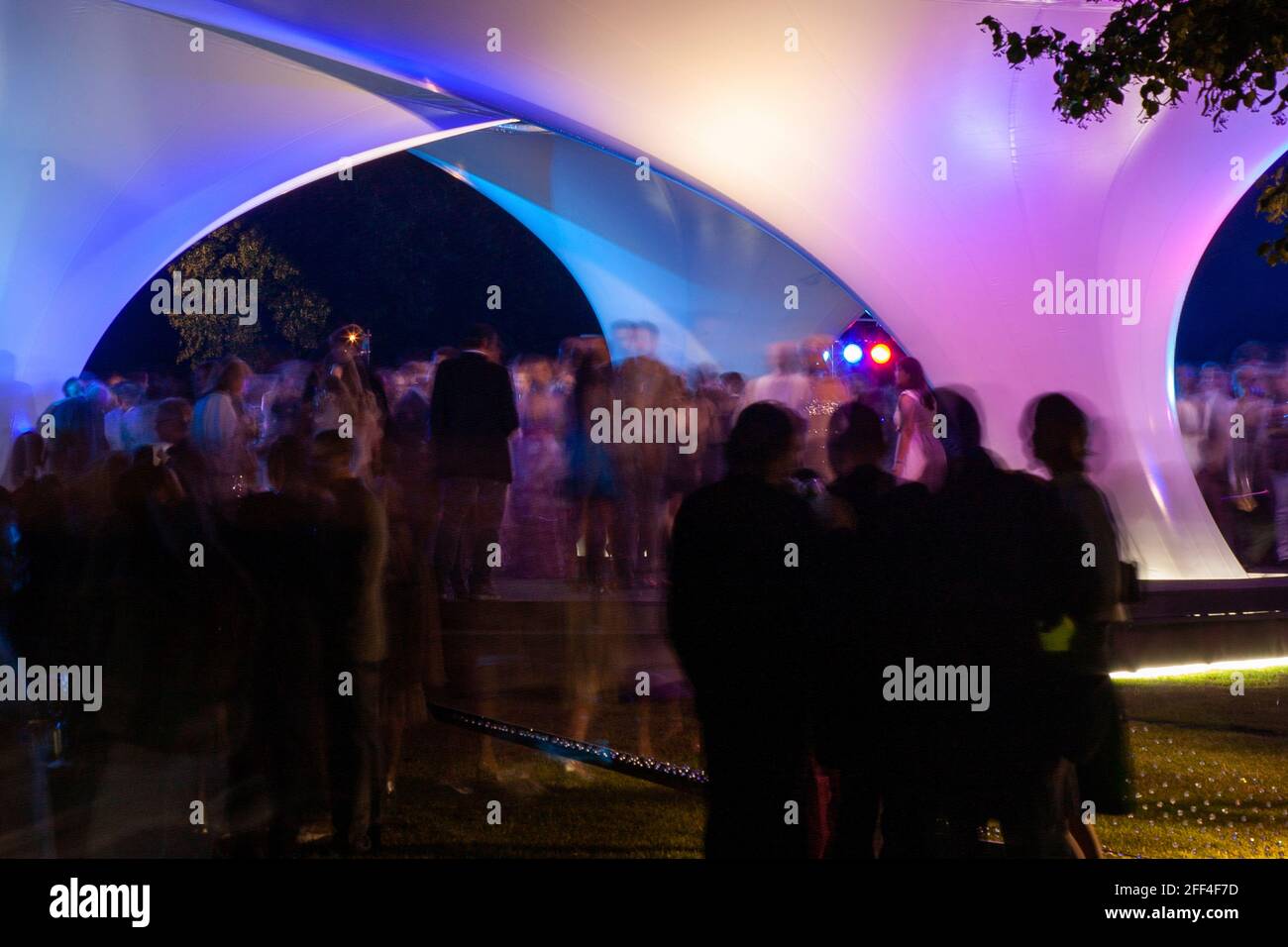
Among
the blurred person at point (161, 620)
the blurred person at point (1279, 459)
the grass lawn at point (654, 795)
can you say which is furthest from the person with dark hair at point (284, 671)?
the blurred person at point (1279, 459)

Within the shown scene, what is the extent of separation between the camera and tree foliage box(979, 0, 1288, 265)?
20.7ft

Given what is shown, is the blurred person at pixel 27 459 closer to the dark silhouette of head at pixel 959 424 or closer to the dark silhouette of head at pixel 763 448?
the dark silhouette of head at pixel 763 448

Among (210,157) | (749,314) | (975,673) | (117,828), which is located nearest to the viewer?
(975,673)

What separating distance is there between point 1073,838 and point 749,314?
1458cm

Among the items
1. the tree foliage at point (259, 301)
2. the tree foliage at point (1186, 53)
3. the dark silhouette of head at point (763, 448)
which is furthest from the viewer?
the tree foliage at point (259, 301)

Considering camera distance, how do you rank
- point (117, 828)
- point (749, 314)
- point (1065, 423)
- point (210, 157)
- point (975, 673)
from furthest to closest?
point (749, 314) → point (210, 157) → point (117, 828) → point (1065, 423) → point (975, 673)

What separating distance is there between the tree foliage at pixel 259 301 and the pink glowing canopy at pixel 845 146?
21135mm

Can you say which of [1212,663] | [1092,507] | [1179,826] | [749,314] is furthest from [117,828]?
[749,314]

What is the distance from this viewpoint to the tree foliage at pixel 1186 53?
249 inches

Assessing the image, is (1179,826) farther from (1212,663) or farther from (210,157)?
(210,157)

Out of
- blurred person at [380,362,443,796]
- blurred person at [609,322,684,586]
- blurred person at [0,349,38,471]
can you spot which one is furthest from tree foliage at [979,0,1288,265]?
blurred person at [0,349,38,471]

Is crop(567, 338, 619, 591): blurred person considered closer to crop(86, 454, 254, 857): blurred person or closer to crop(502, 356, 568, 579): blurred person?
crop(502, 356, 568, 579): blurred person

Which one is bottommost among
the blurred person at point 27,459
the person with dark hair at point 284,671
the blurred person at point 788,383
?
the person with dark hair at point 284,671

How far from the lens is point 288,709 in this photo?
5.00 m
